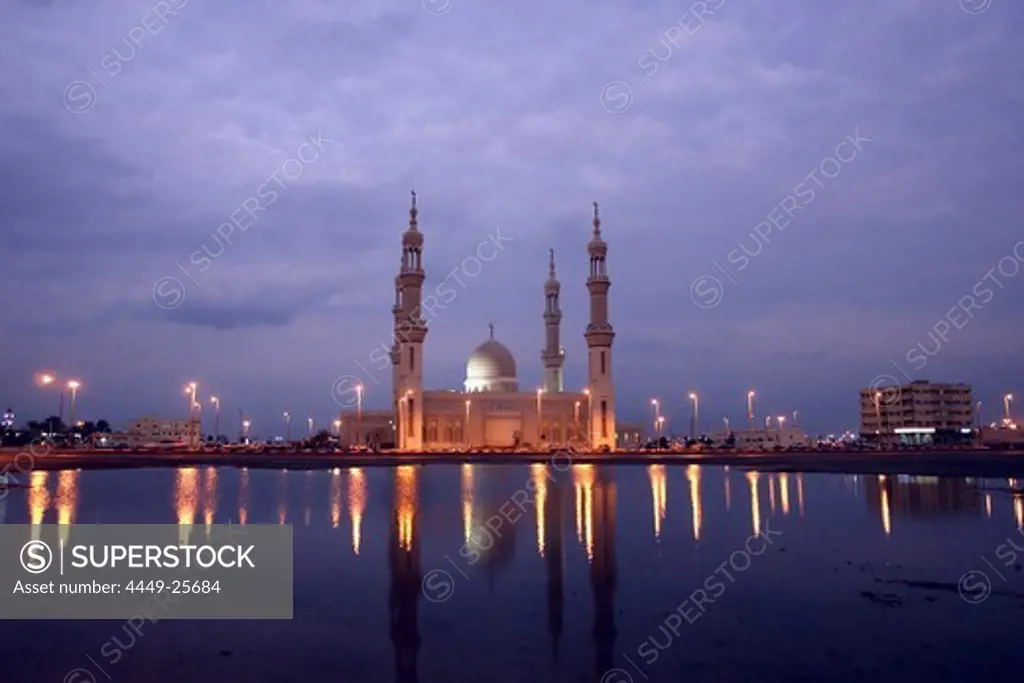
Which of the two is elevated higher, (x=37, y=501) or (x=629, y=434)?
(x=629, y=434)

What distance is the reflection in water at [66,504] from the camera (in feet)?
52.0

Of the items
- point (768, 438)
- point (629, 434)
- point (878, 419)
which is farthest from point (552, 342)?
point (878, 419)

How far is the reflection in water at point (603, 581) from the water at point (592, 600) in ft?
0.14

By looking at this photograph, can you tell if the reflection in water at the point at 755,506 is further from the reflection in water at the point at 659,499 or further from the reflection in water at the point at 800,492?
the reflection in water at the point at 659,499

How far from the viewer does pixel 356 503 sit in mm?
23438

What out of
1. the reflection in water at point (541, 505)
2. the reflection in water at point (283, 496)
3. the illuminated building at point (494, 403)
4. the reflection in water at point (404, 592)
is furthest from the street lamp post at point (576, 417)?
the reflection in water at point (404, 592)

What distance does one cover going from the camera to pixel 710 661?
26.9ft

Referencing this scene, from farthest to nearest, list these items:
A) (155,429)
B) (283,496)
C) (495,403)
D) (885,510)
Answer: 1. (155,429)
2. (495,403)
3. (283,496)
4. (885,510)

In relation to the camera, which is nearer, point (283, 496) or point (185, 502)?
point (185, 502)

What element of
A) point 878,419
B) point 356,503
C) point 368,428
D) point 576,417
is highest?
point 576,417

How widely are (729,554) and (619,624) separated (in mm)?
5368

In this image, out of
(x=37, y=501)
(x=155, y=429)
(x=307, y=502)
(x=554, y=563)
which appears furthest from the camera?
(x=155, y=429)

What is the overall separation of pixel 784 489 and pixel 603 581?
64.1 feet

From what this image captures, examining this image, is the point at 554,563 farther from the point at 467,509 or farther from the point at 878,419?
the point at 878,419
